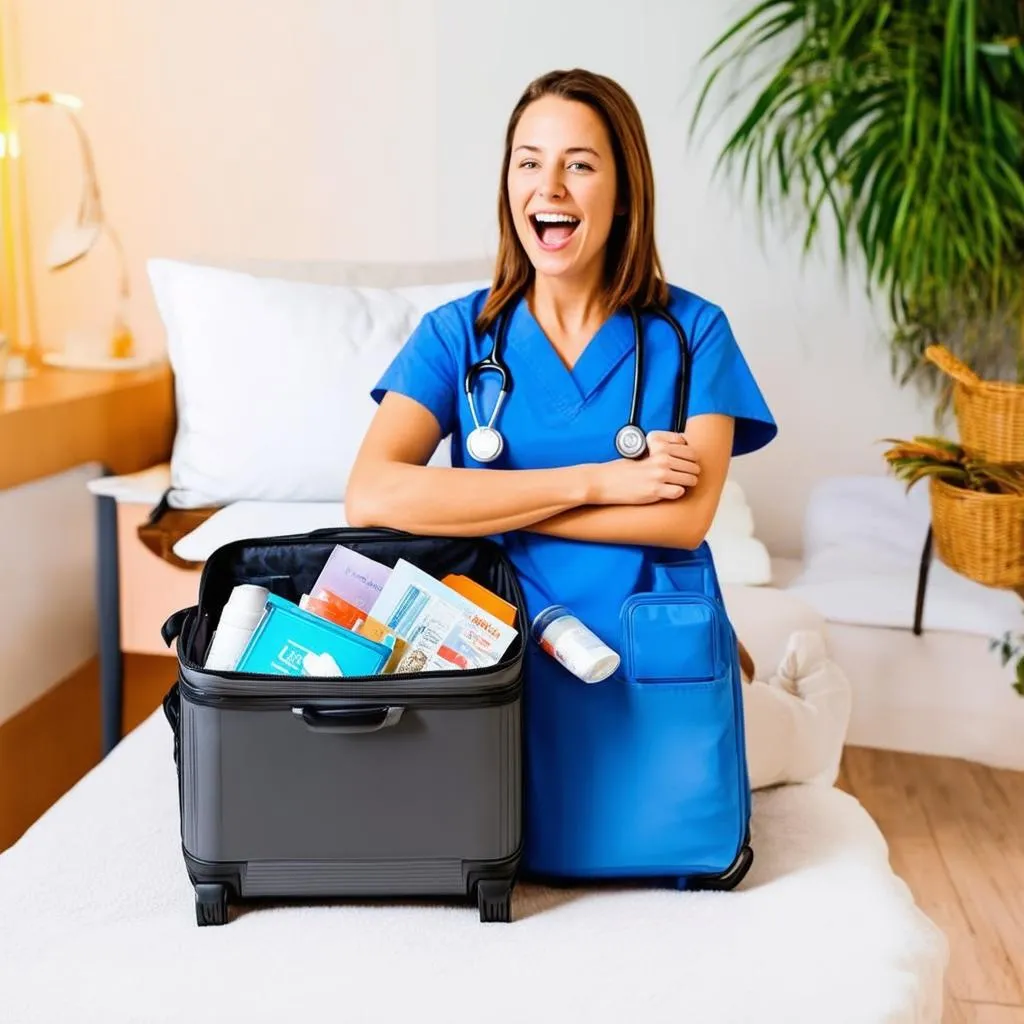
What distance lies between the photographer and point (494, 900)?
3.37ft

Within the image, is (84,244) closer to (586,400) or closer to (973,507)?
(586,400)

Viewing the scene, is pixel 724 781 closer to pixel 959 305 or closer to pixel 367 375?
pixel 367 375

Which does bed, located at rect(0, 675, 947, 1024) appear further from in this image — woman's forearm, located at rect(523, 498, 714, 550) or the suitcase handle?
woman's forearm, located at rect(523, 498, 714, 550)

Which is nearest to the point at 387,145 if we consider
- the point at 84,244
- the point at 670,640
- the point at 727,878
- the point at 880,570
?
the point at 84,244

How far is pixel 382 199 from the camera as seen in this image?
8.23 ft

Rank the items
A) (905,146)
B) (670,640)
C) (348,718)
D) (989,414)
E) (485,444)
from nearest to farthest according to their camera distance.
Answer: (348,718), (670,640), (485,444), (989,414), (905,146)

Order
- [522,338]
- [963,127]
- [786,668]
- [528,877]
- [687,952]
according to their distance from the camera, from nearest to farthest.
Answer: [687,952]
[528,877]
[522,338]
[786,668]
[963,127]

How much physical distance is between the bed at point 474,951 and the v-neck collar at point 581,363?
1.50 feet

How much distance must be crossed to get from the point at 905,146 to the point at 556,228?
3.82 ft

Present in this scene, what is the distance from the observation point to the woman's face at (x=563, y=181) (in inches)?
46.6

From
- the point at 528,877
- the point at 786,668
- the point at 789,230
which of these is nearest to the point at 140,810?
the point at 528,877

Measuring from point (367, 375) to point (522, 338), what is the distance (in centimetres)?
67

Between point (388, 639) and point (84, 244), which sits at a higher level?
point (84, 244)

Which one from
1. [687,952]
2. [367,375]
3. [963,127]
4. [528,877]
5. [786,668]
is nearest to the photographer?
[687,952]
